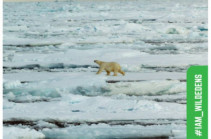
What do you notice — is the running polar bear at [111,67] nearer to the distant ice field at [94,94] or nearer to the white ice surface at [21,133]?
the distant ice field at [94,94]

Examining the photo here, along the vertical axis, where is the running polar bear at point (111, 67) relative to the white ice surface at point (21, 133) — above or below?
above

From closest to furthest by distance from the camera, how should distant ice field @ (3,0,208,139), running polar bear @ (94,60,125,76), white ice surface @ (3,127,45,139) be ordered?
white ice surface @ (3,127,45,139) < distant ice field @ (3,0,208,139) < running polar bear @ (94,60,125,76)

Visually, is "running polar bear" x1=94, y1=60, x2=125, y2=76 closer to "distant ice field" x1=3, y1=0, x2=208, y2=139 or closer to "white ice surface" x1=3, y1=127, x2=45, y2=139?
"distant ice field" x1=3, y1=0, x2=208, y2=139

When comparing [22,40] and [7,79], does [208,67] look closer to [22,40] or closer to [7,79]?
[7,79]

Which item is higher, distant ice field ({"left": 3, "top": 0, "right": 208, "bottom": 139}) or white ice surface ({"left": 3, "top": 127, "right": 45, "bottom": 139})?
distant ice field ({"left": 3, "top": 0, "right": 208, "bottom": 139})

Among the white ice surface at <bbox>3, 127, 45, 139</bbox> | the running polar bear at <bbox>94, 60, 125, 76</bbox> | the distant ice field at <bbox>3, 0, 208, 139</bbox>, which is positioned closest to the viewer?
the white ice surface at <bbox>3, 127, 45, 139</bbox>

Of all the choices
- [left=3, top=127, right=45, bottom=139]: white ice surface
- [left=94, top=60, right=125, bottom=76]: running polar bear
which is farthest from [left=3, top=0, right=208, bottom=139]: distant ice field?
[left=94, top=60, right=125, bottom=76]: running polar bear

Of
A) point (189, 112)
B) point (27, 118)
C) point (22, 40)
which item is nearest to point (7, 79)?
point (27, 118)

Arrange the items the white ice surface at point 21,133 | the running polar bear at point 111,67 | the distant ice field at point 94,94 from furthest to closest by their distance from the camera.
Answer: the running polar bear at point 111,67 → the distant ice field at point 94,94 → the white ice surface at point 21,133

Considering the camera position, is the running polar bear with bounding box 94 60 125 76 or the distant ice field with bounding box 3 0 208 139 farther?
the running polar bear with bounding box 94 60 125 76

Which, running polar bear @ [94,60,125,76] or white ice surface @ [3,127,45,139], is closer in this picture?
white ice surface @ [3,127,45,139]

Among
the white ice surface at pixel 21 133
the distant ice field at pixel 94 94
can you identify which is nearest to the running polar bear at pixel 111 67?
the distant ice field at pixel 94 94
